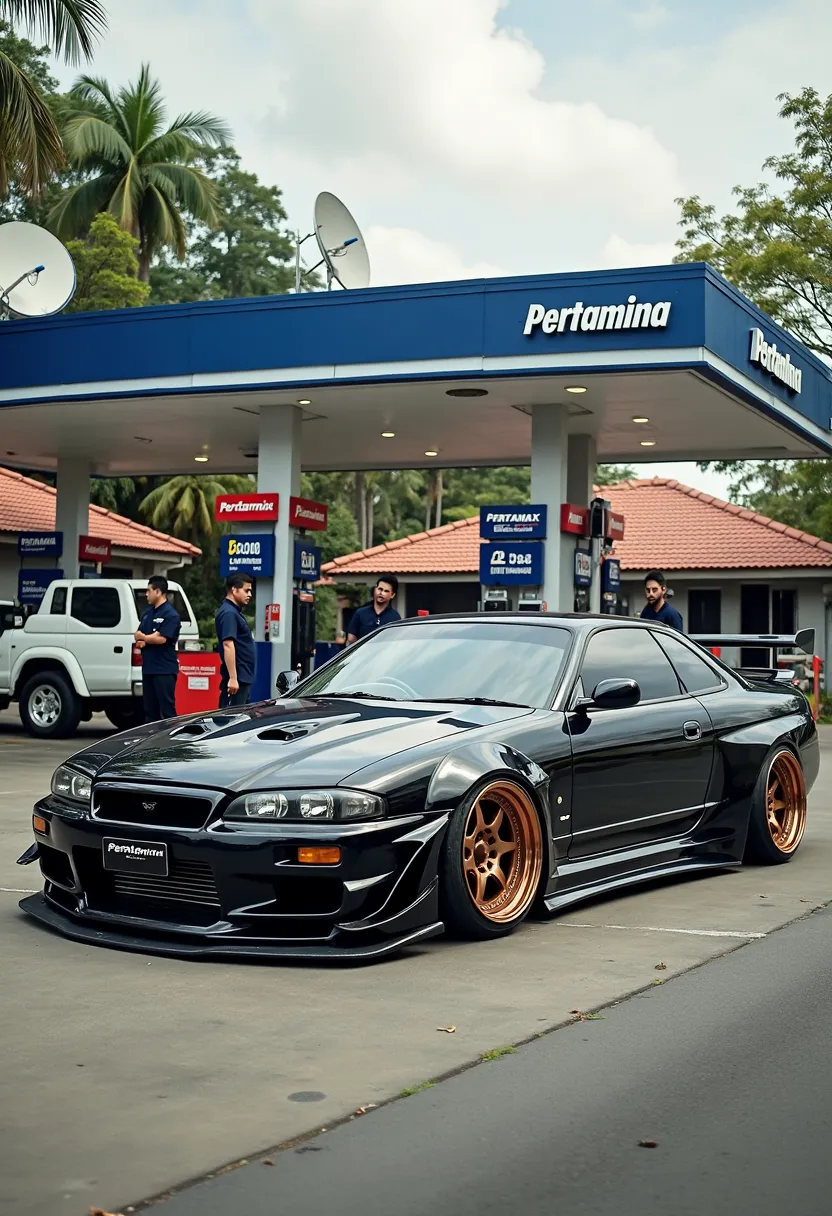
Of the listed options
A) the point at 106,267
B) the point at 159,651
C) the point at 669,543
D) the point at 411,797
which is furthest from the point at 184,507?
the point at 411,797

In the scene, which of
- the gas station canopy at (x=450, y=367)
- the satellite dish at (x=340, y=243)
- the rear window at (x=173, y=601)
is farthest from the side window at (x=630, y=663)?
the satellite dish at (x=340, y=243)

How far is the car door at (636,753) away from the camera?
23.1 ft

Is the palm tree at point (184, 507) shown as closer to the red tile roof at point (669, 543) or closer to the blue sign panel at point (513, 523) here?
the red tile roof at point (669, 543)

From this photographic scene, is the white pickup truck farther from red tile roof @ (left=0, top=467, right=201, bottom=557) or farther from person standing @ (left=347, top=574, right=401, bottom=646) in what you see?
red tile roof @ (left=0, top=467, right=201, bottom=557)

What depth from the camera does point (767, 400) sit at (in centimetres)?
1823

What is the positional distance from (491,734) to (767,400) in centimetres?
1267

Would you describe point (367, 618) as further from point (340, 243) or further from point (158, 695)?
point (340, 243)

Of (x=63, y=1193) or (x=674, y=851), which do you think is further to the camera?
(x=674, y=851)

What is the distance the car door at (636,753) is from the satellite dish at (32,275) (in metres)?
15.2

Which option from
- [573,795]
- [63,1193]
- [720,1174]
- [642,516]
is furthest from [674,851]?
[642,516]

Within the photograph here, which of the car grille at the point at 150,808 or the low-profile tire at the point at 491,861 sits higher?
the car grille at the point at 150,808

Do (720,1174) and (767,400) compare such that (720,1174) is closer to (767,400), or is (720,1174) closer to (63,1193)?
(63,1193)

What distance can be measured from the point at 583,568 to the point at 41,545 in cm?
997

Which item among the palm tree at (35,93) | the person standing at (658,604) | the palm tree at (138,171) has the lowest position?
the person standing at (658,604)
